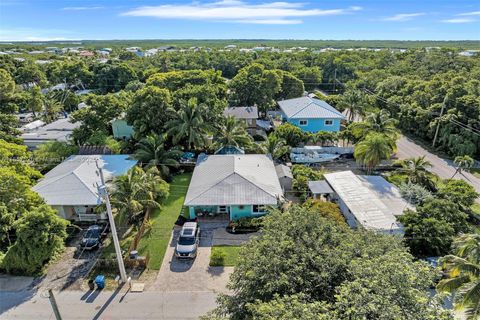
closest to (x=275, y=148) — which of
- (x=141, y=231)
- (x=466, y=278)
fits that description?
(x=141, y=231)

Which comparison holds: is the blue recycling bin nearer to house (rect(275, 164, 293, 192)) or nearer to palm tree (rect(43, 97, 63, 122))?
house (rect(275, 164, 293, 192))

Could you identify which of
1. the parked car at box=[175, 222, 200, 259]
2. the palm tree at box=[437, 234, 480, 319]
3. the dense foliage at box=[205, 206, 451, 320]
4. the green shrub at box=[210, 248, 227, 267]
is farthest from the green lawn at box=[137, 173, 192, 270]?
the palm tree at box=[437, 234, 480, 319]

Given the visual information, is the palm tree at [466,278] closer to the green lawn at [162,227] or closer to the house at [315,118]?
the green lawn at [162,227]

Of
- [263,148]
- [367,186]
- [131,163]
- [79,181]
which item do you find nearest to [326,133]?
[263,148]

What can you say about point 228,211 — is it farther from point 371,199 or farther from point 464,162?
point 464,162

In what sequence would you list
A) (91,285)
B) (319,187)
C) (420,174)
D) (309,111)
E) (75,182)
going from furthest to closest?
(309,111), (420,174), (319,187), (75,182), (91,285)
